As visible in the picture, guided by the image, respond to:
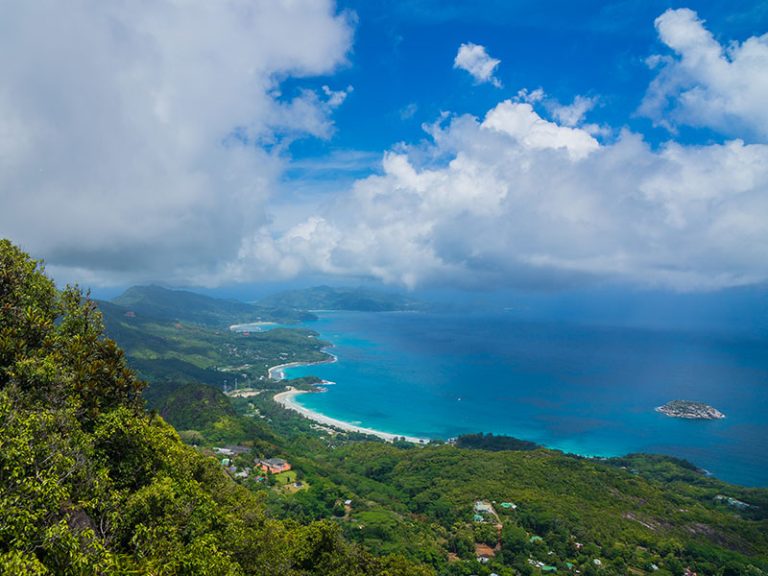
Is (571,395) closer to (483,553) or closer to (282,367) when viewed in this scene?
(483,553)

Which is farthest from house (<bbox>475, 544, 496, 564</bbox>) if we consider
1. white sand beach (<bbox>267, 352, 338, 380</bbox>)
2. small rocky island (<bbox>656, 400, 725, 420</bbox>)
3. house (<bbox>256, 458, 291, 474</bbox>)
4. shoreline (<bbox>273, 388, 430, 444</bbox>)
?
white sand beach (<bbox>267, 352, 338, 380</bbox>)

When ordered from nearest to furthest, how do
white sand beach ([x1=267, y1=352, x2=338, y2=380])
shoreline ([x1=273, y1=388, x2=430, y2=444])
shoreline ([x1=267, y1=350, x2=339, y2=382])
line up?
1. shoreline ([x1=273, y1=388, x2=430, y2=444])
2. shoreline ([x1=267, y1=350, x2=339, y2=382])
3. white sand beach ([x1=267, y1=352, x2=338, y2=380])

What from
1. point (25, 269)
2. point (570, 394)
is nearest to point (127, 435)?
point (25, 269)

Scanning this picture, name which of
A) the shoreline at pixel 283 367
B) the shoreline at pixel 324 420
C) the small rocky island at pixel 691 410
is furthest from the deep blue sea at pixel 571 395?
the shoreline at pixel 283 367

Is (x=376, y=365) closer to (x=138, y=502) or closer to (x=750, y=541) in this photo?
(x=750, y=541)

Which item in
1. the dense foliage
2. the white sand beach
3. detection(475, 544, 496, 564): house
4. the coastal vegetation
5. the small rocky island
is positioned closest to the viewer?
the dense foliage

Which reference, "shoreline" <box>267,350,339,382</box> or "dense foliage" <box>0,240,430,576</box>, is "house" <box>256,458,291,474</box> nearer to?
"dense foliage" <box>0,240,430,576</box>

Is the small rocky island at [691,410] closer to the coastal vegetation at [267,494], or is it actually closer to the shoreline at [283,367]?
the coastal vegetation at [267,494]
